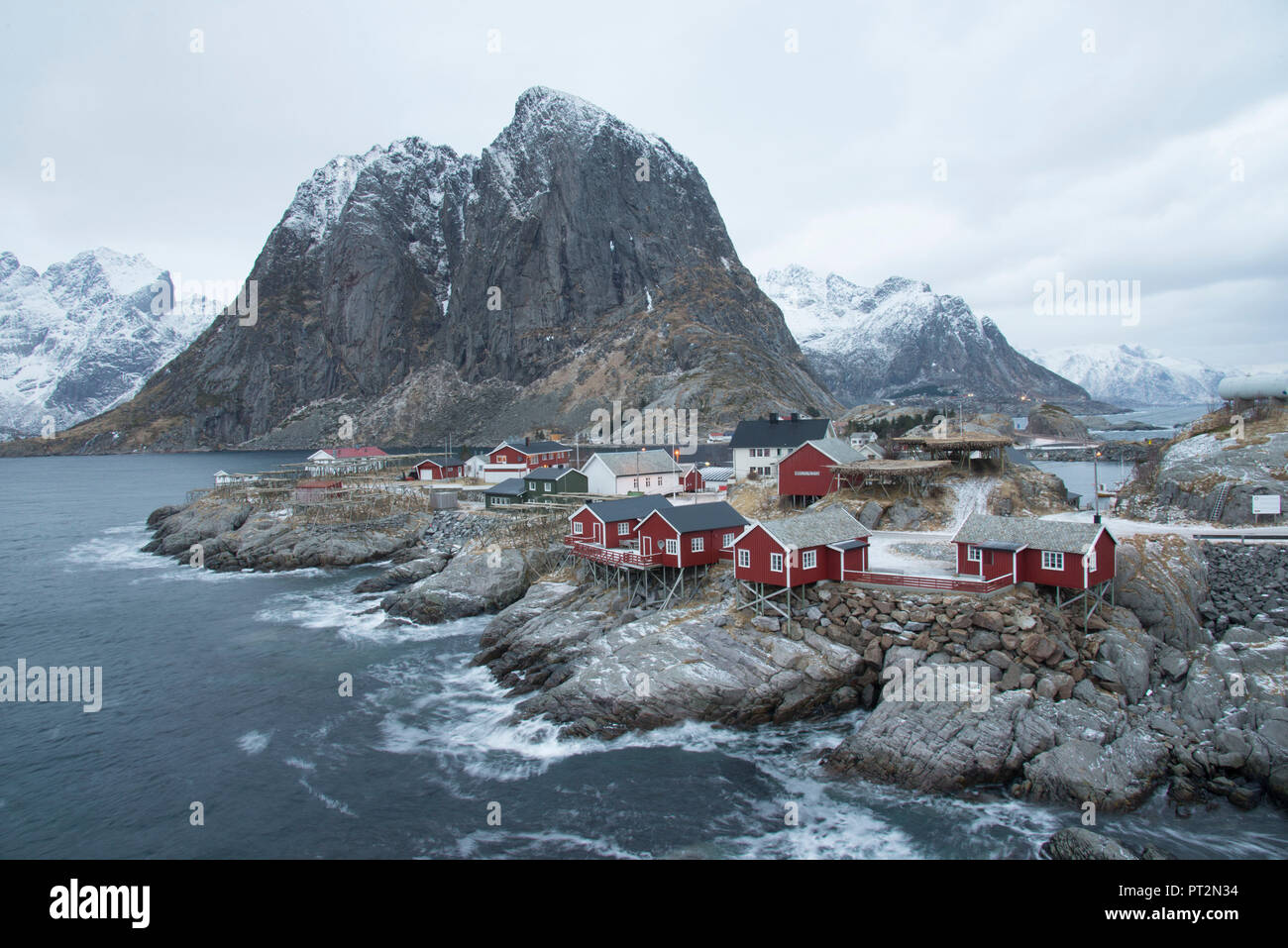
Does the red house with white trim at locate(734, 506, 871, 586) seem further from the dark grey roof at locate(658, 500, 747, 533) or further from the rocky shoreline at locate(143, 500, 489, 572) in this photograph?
the rocky shoreline at locate(143, 500, 489, 572)

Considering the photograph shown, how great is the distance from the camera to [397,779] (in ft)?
84.5

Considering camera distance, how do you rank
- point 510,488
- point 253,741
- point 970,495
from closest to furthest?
1. point 253,741
2. point 970,495
3. point 510,488

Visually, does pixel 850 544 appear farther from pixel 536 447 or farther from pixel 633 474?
pixel 536 447

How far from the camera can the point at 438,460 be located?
301 feet

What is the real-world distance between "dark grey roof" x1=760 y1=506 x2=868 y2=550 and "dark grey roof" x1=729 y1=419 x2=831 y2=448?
1082 inches

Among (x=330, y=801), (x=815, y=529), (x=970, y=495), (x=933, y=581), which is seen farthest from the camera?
(x=970, y=495)

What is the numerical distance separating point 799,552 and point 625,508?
14954 mm

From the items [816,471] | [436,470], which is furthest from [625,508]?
[436,470]

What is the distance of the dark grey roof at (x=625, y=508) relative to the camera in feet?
143

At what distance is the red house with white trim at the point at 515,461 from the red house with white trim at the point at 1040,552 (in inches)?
2288

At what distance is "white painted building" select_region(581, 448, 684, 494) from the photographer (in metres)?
62.8
